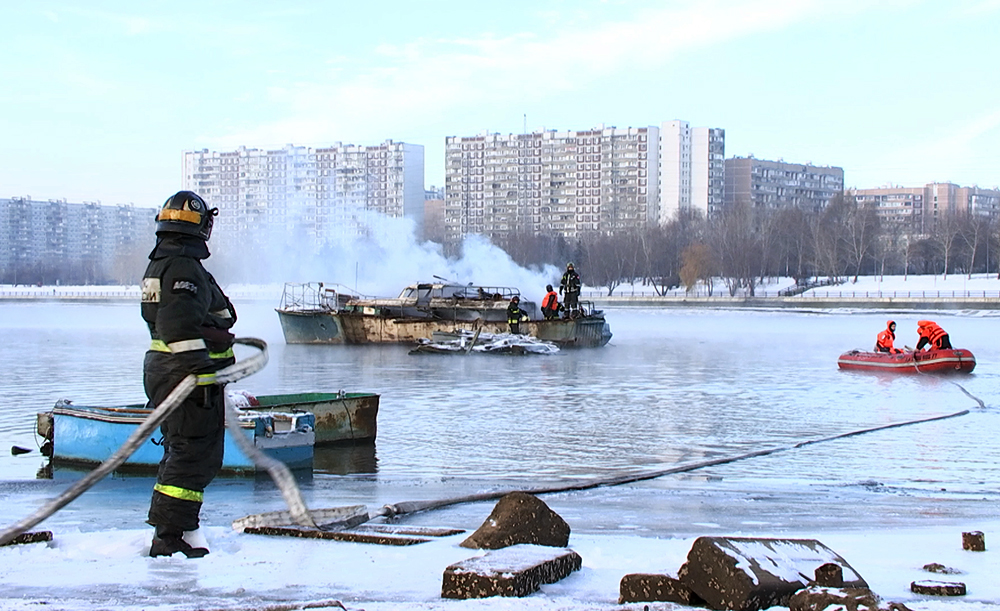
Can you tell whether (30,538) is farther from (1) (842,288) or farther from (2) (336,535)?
(1) (842,288)

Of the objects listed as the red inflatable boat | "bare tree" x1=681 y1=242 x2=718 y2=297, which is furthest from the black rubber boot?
"bare tree" x1=681 y1=242 x2=718 y2=297

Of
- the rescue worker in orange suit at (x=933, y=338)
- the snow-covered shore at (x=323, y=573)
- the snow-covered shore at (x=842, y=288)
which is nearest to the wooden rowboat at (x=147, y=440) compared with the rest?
the snow-covered shore at (x=323, y=573)

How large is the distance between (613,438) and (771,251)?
88087 mm

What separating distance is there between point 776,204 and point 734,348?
4865 inches

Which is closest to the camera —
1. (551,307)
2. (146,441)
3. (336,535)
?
(336,535)

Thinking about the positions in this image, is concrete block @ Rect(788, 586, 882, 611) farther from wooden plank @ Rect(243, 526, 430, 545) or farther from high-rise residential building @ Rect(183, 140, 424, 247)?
high-rise residential building @ Rect(183, 140, 424, 247)

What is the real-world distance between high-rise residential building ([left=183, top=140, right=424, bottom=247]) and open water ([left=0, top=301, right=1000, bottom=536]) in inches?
1577

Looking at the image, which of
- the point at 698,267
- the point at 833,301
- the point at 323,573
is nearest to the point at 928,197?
the point at 698,267

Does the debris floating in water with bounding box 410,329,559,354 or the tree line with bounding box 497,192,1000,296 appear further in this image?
the tree line with bounding box 497,192,1000,296

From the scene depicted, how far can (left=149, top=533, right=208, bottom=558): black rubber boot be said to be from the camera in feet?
18.0

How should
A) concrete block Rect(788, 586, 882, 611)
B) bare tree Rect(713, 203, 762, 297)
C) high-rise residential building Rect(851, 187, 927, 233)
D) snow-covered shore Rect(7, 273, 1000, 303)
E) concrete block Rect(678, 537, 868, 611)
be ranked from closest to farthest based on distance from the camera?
concrete block Rect(788, 586, 882, 611) → concrete block Rect(678, 537, 868, 611) → snow-covered shore Rect(7, 273, 1000, 303) → bare tree Rect(713, 203, 762, 297) → high-rise residential building Rect(851, 187, 927, 233)

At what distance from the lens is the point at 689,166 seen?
14675 centimetres

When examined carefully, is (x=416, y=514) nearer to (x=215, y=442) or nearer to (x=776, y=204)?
(x=215, y=442)

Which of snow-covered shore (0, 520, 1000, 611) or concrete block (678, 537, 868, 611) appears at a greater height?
concrete block (678, 537, 868, 611)
